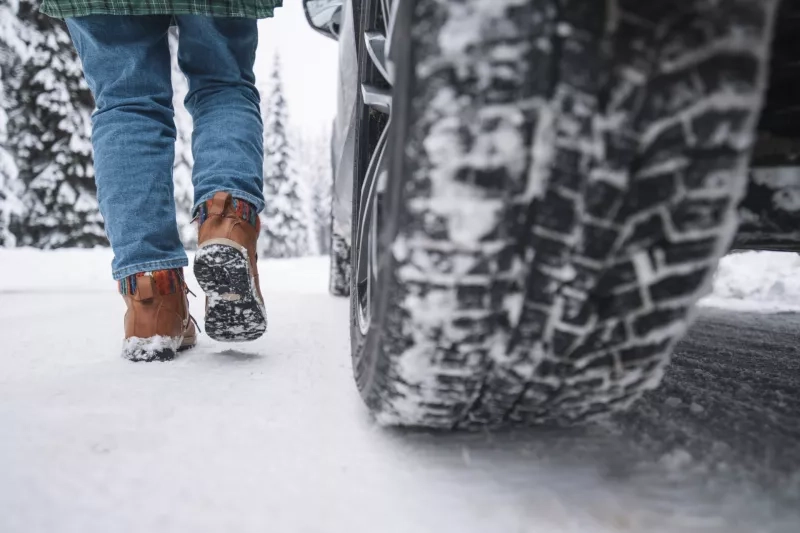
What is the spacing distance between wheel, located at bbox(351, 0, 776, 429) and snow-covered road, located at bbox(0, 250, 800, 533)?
13cm

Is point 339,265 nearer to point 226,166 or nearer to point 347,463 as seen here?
point 226,166

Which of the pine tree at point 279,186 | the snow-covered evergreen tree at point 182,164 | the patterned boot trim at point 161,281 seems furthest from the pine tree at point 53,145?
the patterned boot trim at point 161,281

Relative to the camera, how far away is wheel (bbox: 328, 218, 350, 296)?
267 centimetres

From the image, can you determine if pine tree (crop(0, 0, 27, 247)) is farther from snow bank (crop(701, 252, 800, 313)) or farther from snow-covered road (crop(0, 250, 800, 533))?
snow bank (crop(701, 252, 800, 313))

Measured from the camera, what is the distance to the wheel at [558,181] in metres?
0.37

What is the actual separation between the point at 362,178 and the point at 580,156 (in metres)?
0.50

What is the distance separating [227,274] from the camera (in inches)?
42.4

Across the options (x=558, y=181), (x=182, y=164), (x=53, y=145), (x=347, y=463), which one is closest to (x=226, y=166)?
(x=347, y=463)

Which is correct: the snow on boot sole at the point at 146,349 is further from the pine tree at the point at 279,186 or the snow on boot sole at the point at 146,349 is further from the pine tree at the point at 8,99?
the pine tree at the point at 279,186

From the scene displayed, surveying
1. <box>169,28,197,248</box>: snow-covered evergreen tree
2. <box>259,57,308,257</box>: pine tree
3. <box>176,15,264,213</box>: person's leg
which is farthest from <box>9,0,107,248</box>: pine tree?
<box>176,15,264,213</box>: person's leg

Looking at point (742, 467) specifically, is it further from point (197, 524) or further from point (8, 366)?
point (8, 366)

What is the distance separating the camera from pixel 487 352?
0.47 m

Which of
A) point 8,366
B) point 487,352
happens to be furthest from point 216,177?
point 487,352

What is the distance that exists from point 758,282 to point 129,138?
362 centimetres
